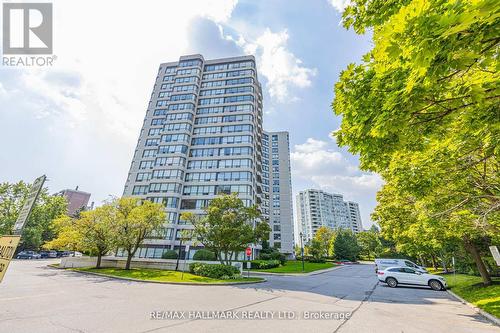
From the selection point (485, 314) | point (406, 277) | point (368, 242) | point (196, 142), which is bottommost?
point (485, 314)

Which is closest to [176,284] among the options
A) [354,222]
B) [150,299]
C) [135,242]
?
[150,299]

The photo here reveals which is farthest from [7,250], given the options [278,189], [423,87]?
[278,189]

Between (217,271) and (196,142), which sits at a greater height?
(196,142)

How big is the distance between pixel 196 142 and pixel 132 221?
89.8ft

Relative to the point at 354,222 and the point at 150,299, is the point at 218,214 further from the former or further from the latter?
the point at 354,222

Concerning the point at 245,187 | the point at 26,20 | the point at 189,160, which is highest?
the point at 189,160

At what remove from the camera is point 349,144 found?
550cm

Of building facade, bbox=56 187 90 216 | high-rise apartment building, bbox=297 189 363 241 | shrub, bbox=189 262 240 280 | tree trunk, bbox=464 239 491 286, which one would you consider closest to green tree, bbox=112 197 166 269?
shrub, bbox=189 262 240 280

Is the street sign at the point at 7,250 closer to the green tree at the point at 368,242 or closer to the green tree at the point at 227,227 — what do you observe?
the green tree at the point at 227,227

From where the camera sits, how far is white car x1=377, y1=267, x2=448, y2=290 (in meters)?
18.2

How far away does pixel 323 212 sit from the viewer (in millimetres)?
157125

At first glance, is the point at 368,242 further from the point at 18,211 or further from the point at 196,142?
the point at 18,211

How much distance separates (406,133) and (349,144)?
3.93ft

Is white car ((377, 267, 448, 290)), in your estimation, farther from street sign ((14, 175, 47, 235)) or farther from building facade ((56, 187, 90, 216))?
building facade ((56, 187, 90, 216))
